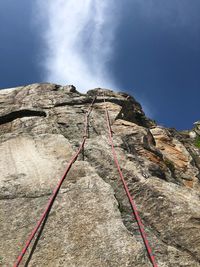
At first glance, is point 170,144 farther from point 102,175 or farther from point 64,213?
point 64,213

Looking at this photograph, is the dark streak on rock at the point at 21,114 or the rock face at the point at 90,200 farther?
the dark streak on rock at the point at 21,114

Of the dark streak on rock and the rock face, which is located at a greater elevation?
the dark streak on rock

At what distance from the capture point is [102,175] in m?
8.55

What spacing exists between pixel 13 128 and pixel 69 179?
506 centimetres

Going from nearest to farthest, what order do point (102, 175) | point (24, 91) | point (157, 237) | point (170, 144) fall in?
1. point (157, 237)
2. point (102, 175)
3. point (170, 144)
4. point (24, 91)

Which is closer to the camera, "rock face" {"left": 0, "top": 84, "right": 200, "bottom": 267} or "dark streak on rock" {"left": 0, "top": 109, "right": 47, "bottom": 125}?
"rock face" {"left": 0, "top": 84, "right": 200, "bottom": 267}

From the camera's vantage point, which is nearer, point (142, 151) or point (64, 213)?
point (64, 213)

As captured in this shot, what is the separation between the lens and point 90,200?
7.35 metres

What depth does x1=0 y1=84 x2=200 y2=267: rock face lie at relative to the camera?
609 centimetres

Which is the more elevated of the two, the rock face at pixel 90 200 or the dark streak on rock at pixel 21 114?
the dark streak on rock at pixel 21 114

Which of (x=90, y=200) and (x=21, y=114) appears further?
(x=21, y=114)

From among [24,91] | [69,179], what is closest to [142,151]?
[69,179]

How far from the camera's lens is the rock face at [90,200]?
609 centimetres

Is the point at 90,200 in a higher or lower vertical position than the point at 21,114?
lower
